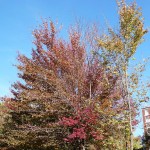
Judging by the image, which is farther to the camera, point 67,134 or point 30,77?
point 30,77

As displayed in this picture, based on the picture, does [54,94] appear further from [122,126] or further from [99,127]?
[122,126]

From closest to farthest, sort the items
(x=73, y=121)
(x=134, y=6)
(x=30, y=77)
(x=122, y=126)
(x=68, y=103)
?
(x=122, y=126), (x=134, y=6), (x=73, y=121), (x=68, y=103), (x=30, y=77)

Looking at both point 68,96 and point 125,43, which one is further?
point 68,96

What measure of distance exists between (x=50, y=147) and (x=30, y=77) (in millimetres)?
3914

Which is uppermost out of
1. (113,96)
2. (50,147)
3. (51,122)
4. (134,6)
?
(134,6)

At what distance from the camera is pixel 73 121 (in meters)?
13.5

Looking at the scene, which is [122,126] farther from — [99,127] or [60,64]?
[60,64]

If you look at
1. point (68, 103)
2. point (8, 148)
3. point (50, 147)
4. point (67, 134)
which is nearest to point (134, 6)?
point (68, 103)

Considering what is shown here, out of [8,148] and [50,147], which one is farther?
[8,148]

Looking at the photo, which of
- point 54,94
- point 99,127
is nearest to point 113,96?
point 99,127

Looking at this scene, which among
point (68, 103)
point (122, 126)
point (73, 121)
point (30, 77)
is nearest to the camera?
point (122, 126)

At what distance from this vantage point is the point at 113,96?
14352 mm

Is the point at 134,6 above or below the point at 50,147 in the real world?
above

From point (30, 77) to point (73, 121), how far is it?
433 centimetres
